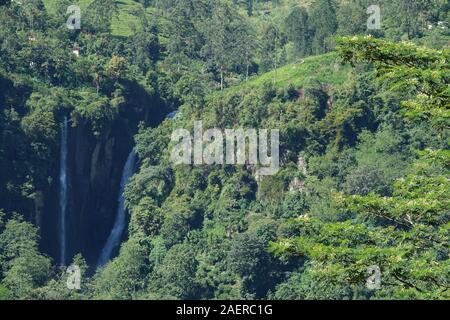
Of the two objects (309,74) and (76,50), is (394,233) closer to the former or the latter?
(309,74)

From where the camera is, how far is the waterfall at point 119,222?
202 ft

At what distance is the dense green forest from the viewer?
52906mm

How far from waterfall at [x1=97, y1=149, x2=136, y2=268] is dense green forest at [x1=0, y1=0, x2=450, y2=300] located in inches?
4.6

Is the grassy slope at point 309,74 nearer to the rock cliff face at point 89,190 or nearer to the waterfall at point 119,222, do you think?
the waterfall at point 119,222

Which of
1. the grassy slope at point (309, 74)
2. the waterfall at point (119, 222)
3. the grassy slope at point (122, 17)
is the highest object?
the grassy slope at point (122, 17)

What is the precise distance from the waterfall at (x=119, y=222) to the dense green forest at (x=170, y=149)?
0.12 metres

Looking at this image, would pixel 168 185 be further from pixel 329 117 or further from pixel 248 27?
pixel 248 27

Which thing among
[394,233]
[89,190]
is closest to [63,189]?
[89,190]

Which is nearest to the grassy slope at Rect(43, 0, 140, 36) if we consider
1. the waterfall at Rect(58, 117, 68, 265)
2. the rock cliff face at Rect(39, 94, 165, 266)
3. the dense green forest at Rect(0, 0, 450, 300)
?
the dense green forest at Rect(0, 0, 450, 300)

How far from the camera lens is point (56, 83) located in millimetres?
64625

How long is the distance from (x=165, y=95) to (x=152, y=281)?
18.9m

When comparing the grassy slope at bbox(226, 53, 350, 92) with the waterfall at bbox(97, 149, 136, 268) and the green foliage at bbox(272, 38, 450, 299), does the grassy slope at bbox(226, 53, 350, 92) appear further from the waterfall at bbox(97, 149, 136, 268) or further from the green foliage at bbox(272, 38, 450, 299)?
the green foliage at bbox(272, 38, 450, 299)

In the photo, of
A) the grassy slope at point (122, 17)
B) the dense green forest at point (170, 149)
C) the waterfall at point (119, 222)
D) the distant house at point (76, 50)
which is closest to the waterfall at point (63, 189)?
the dense green forest at point (170, 149)
